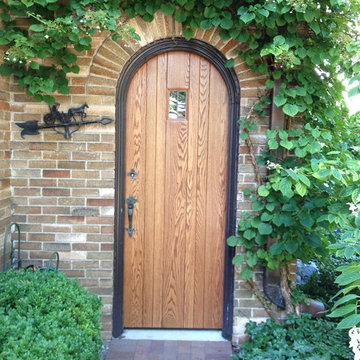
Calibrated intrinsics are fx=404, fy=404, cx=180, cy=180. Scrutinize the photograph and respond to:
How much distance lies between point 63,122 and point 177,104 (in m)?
0.84

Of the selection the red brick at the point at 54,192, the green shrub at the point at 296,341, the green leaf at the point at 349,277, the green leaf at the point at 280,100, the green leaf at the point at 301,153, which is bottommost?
the green shrub at the point at 296,341

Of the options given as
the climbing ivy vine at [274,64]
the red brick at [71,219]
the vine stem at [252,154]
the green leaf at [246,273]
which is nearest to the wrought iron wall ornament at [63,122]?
the climbing ivy vine at [274,64]

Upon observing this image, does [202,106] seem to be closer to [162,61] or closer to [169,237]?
[162,61]

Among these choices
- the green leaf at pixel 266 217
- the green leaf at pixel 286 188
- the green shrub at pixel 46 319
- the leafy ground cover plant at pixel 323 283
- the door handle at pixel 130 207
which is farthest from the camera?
the leafy ground cover plant at pixel 323 283

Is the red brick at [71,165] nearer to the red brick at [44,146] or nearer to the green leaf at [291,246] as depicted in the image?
the red brick at [44,146]

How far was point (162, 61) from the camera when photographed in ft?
9.80

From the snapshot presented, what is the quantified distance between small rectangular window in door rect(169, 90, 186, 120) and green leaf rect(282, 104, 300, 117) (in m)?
0.76

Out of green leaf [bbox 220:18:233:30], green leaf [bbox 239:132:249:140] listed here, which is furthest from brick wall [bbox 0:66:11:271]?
green leaf [bbox 239:132:249:140]

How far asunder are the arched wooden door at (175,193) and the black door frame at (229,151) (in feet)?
0.17

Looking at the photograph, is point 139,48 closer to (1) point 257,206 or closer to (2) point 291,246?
(1) point 257,206

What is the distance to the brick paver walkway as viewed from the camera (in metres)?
2.85

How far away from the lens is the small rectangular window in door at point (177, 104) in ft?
9.94

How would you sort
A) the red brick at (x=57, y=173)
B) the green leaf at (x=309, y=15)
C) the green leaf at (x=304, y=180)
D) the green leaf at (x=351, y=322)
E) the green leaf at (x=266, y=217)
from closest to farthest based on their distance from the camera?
the green leaf at (x=351, y=322) < the green leaf at (x=304, y=180) < the green leaf at (x=309, y=15) < the green leaf at (x=266, y=217) < the red brick at (x=57, y=173)

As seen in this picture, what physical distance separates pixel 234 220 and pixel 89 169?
1130 millimetres
